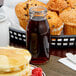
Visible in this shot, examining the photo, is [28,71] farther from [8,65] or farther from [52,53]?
[52,53]

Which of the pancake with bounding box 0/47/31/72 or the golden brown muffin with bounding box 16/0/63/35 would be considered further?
the golden brown muffin with bounding box 16/0/63/35

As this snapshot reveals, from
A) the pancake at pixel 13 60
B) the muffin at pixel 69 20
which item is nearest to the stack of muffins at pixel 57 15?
the muffin at pixel 69 20

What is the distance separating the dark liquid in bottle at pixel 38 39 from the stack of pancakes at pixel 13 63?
20cm

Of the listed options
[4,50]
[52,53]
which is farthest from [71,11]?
[4,50]

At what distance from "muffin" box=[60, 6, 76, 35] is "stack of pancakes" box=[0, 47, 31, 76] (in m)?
0.41

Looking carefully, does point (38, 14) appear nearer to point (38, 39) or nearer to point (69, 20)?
point (38, 39)

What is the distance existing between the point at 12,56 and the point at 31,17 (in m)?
0.25

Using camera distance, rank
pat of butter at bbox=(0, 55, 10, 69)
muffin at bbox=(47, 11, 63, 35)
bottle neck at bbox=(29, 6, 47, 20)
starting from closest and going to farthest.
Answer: pat of butter at bbox=(0, 55, 10, 69) → bottle neck at bbox=(29, 6, 47, 20) → muffin at bbox=(47, 11, 63, 35)

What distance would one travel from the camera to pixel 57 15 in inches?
37.4

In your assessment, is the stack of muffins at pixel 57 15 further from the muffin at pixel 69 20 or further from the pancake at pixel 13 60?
the pancake at pixel 13 60

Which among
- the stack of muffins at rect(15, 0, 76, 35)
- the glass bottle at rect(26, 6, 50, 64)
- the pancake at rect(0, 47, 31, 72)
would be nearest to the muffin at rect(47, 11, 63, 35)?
the stack of muffins at rect(15, 0, 76, 35)

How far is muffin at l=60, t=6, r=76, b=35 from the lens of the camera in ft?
3.02

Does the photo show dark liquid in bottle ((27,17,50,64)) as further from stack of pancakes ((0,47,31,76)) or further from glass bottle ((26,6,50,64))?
stack of pancakes ((0,47,31,76))

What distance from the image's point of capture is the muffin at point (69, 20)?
0.92 metres
